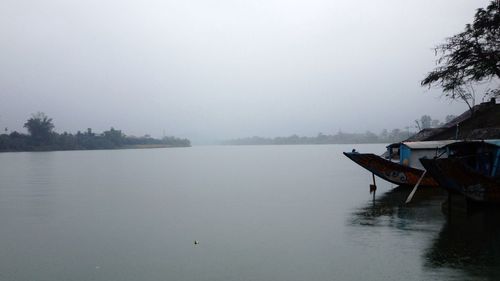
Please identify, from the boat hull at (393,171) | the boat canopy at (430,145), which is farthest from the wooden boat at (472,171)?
the boat hull at (393,171)

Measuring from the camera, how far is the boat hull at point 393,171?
21891 millimetres

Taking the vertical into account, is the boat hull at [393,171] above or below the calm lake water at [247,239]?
above

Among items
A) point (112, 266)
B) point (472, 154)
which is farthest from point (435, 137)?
point (112, 266)

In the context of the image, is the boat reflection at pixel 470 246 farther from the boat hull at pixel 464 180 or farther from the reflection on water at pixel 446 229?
the boat hull at pixel 464 180

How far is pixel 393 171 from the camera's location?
72.5ft

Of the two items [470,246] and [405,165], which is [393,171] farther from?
[470,246]

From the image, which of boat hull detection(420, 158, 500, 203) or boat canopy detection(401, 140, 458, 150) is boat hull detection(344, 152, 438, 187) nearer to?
boat canopy detection(401, 140, 458, 150)

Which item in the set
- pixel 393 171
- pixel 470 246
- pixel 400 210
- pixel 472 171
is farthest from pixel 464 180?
pixel 393 171

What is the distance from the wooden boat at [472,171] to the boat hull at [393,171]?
526 centimetres

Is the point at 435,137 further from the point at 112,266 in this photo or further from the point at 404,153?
the point at 112,266

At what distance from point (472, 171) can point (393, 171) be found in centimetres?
775

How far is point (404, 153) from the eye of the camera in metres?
22.4

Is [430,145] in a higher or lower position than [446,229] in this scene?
higher

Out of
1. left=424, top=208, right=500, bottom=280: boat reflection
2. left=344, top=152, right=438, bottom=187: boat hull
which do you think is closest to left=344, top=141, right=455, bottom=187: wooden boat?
left=344, top=152, right=438, bottom=187: boat hull
